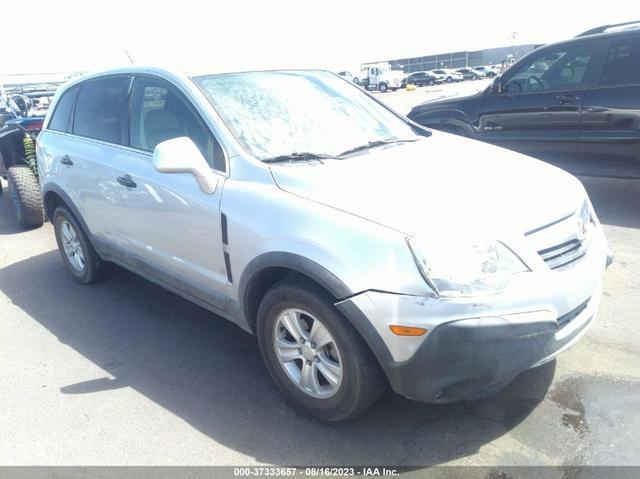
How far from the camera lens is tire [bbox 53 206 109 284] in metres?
4.43

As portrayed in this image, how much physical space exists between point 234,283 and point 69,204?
7.33 feet

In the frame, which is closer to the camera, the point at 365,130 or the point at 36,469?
the point at 36,469

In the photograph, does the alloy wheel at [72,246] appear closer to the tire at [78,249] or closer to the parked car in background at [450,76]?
the tire at [78,249]

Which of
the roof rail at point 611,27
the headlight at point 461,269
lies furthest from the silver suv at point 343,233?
the roof rail at point 611,27

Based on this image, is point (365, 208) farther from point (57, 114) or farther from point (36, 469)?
point (57, 114)

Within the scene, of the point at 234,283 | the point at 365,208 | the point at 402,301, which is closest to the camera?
the point at 402,301

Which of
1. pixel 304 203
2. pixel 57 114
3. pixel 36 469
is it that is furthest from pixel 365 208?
pixel 57 114

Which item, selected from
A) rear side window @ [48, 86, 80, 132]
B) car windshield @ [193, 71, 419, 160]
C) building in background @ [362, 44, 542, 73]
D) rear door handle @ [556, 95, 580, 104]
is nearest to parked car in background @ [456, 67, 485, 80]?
building in background @ [362, 44, 542, 73]

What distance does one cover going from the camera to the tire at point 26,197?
6.41 metres

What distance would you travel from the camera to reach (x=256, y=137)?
2.98m

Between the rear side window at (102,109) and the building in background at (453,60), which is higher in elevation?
the rear side window at (102,109)

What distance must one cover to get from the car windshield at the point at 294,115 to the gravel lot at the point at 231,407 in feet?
4.56

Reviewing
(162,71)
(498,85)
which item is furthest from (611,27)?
(162,71)

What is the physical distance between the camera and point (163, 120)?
11.3 feet
